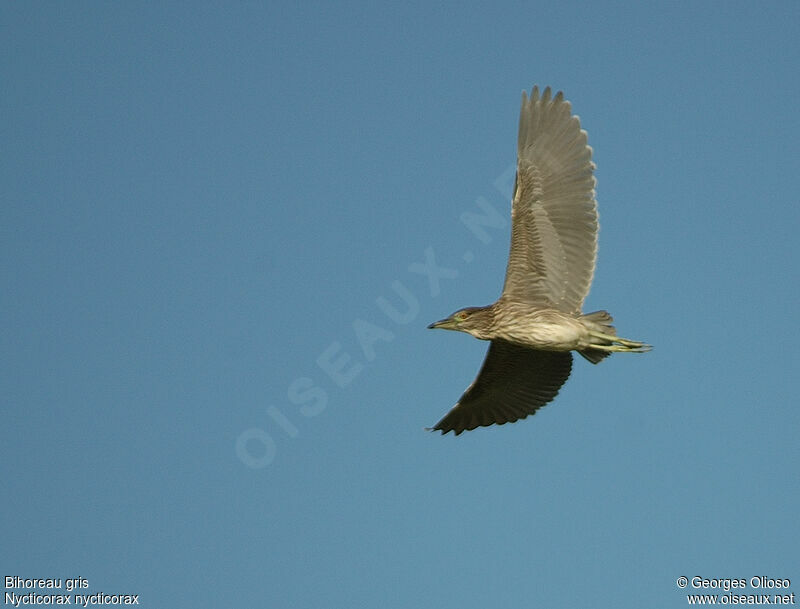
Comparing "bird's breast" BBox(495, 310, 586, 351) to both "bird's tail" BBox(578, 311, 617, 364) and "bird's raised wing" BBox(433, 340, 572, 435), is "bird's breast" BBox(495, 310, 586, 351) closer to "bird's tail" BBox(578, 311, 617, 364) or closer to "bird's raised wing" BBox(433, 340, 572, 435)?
"bird's tail" BBox(578, 311, 617, 364)

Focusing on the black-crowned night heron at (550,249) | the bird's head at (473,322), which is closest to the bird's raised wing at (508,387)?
the bird's head at (473,322)

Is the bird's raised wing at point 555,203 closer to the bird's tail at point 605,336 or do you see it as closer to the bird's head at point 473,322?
the bird's tail at point 605,336

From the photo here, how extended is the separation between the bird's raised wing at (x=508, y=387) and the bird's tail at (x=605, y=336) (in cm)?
150

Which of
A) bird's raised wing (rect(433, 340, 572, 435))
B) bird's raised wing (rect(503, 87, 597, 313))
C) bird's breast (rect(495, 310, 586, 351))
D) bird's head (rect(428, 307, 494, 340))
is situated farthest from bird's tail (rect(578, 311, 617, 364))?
bird's raised wing (rect(433, 340, 572, 435))

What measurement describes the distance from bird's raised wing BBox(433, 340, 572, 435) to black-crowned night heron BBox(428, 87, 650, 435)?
1.25 metres

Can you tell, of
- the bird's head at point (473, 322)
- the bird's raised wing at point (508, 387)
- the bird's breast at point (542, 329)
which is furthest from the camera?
the bird's raised wing at point (508, 387)

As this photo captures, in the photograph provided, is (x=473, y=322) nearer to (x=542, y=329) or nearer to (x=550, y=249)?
(x=542, y=329)

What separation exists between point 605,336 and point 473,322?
1768 mm

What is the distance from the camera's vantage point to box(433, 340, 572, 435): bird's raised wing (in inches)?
Result: 617

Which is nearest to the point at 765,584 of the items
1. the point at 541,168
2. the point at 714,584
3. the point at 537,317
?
the point at 714,584

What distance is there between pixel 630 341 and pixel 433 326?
268cm

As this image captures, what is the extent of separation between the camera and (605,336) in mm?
13891

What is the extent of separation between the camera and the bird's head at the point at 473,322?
1432 centimetres

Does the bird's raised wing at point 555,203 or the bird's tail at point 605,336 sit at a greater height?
the bird's raised wing at point 555,203
